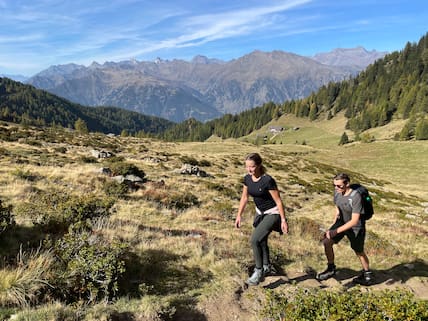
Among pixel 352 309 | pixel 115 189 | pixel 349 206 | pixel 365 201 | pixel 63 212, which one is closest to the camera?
pixel 352 309

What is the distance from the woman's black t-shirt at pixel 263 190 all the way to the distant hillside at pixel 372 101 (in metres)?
100

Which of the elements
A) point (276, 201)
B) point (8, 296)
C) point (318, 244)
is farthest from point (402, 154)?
point (8, 296)

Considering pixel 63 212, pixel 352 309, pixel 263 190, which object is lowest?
pixel 352 309

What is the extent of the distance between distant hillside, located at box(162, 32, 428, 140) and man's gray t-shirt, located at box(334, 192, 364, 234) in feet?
322

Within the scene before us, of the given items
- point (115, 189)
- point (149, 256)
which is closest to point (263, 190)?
point (149, 256)

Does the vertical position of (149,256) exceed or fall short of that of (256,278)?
it exceeds it

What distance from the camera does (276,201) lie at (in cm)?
635

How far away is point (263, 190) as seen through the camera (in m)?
6.39

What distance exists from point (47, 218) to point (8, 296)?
10.5 feet

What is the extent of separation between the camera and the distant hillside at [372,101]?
119m

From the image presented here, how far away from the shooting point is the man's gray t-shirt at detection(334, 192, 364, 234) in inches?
268

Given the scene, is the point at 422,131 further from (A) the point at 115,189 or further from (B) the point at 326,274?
(B) the point at 326,274

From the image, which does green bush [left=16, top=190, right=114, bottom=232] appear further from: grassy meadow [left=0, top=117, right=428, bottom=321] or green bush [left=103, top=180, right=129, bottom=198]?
green bush [left=103, top=180, right=129, bottom=198]

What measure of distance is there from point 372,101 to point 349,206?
558ft
